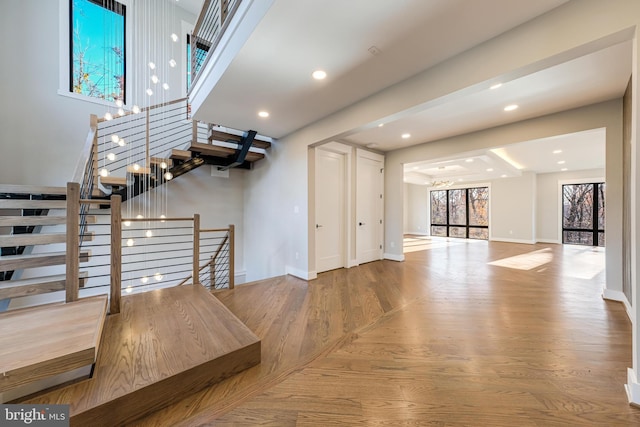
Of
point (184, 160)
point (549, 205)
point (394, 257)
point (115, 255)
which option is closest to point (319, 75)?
point (115, 255)

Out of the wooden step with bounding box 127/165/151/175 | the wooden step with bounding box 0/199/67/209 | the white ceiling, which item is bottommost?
the wooden step with bounding box 0/199/67/209

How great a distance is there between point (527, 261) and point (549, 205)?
4722mm

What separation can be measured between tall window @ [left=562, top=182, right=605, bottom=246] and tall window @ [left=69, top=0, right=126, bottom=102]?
12820mm

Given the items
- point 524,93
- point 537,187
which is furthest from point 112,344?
point 537,187

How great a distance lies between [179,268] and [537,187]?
11.6m

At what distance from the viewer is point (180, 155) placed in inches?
150

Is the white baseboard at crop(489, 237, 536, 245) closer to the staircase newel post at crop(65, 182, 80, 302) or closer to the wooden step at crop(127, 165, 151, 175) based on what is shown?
the wooden step at crop(127, 165, 151, 175)

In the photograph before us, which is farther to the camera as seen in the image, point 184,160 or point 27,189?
→ point 184,160

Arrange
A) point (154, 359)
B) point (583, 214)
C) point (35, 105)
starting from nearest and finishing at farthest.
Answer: point (154, 359)
point (35, 105)
point (583, 214)

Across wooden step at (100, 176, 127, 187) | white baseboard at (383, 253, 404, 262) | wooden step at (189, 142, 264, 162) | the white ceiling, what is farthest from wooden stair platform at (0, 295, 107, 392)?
white baseboard at (383, 253, 404, 262)

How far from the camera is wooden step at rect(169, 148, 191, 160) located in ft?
12.4

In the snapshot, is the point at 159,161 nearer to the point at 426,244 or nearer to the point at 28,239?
the point at 28,239

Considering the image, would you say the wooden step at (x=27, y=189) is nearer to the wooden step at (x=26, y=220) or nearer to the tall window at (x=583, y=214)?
the wooden step at (x=26, y=220)

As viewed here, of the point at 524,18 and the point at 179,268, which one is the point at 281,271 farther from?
the point at 524,18
